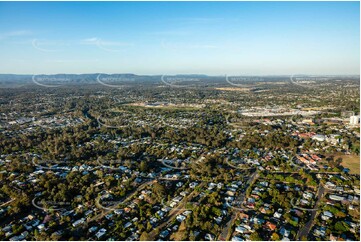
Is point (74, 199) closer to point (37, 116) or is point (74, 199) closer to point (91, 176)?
point (91, 176)

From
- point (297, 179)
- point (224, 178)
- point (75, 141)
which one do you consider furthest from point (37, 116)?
point (297, 179)

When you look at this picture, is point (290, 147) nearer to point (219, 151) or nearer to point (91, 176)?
point (219, 151)

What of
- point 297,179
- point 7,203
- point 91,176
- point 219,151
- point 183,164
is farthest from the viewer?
point 219,151

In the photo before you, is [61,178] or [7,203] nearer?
[7,203]

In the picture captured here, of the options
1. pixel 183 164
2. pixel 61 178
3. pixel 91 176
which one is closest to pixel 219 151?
pixel 183 164

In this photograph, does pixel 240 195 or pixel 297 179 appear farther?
pixel 297 179

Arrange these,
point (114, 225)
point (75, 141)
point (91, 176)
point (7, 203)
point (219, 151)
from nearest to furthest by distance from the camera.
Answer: point (114, 225), point (7, 203), point (91, 176), point (219, 151), point (75, 141)
